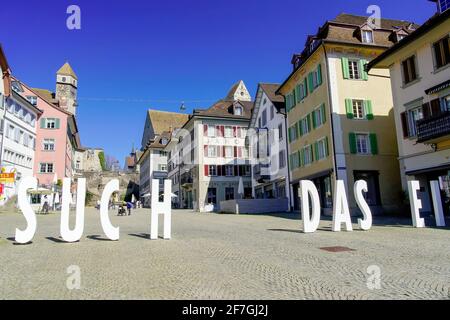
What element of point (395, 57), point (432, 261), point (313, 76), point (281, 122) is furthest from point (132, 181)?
point (432, 261)

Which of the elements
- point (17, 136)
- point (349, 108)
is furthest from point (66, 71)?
point (349, 108)

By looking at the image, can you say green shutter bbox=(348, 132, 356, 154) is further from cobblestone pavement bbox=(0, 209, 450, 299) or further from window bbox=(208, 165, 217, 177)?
window bbox=(208, 165, 217, 177)

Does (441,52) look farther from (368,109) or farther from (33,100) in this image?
(33,100)

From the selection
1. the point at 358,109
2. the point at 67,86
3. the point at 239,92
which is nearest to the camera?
the point at 358,109

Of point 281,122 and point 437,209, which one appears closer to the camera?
point 437,209

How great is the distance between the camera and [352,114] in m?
25.4

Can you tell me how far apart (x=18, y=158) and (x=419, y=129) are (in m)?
41.0

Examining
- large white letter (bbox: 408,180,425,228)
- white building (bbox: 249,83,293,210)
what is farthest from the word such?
white building (bbox: 249,83,293,210)

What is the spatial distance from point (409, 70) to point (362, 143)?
242 inches

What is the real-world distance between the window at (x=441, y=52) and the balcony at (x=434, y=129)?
3009 mm

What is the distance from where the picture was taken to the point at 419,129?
62.4 feet

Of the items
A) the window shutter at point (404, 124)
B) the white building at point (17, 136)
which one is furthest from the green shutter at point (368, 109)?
the white building at point (17, 136)

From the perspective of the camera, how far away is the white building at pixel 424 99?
18.2 m
